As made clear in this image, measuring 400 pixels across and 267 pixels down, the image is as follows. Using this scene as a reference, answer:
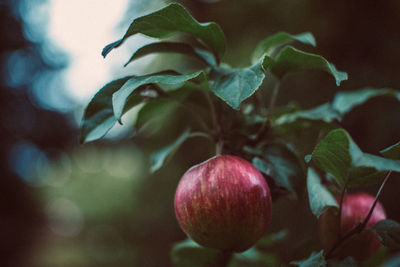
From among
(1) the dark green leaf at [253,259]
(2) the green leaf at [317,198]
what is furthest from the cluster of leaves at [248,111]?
(1) the dark green leaf at [253,259]

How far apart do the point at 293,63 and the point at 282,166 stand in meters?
0.19

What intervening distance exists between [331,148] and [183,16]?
313 millimetres

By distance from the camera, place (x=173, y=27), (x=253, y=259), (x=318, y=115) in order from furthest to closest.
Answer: (x=253, y=259), (x=318, y=115), (x=173, y=27)

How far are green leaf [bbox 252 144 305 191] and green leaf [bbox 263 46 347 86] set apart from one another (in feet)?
0.50

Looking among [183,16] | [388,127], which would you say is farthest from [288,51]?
[388,127]

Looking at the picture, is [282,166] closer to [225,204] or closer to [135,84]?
[225,204]

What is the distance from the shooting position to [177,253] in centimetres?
84

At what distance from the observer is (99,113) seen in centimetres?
63

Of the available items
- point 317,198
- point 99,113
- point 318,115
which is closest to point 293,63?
point 318,115

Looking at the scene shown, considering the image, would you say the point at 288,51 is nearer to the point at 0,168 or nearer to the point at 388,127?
the point at 388,127

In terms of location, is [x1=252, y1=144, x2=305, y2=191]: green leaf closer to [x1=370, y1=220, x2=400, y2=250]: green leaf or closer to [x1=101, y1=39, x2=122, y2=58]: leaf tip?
[x1=370, y1=220, x2=400, y2=250]: green leaf

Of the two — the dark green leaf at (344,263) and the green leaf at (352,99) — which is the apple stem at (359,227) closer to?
the dark green leaf at (344,263)

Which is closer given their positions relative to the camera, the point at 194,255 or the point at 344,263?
the point at 344,263

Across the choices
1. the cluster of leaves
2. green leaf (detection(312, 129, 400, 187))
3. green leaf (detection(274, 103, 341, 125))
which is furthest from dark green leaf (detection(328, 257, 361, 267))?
green leaf (detection(274, 103, 341, 125))
